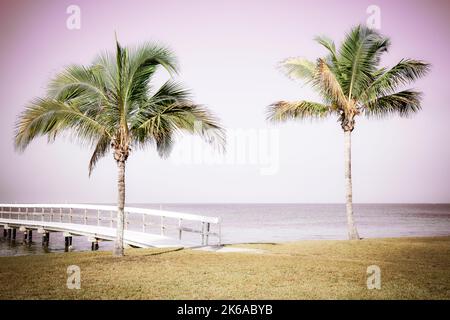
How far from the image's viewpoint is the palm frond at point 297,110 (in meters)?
16.5

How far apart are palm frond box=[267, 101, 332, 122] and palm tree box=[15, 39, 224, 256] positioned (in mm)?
5787

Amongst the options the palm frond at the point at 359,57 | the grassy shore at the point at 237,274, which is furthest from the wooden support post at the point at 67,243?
the palm frond at the point at 359,57

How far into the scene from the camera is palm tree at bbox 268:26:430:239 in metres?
15.5

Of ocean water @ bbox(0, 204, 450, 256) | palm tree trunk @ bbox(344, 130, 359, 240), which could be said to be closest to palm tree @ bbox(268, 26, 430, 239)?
palm tree trunk @ bbox(344, 130, 359, 240)

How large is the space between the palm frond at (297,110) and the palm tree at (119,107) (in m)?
5.79

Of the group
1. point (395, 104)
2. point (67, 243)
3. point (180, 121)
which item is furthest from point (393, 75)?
point (67, 243)

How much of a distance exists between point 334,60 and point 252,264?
392 inches

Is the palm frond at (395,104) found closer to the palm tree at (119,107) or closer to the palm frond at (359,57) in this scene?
the palm frond at (359,57)

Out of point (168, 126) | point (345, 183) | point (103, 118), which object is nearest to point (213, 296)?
point (168, 126)

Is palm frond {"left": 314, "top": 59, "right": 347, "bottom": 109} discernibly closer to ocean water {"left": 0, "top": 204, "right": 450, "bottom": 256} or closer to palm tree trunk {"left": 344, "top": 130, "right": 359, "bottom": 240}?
palm tree trunk {"left": 344, "top": 130, "right": 359, "bottom": 240}

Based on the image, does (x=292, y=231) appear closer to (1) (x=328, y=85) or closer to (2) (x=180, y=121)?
(1) (x=328, y=85)

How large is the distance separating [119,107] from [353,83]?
31.7 feet
